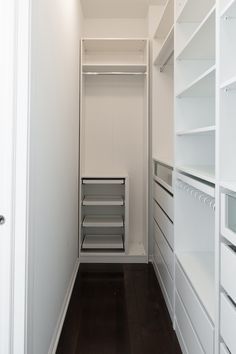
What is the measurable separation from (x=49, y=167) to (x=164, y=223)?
1.30 m

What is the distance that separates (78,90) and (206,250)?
2.06 m

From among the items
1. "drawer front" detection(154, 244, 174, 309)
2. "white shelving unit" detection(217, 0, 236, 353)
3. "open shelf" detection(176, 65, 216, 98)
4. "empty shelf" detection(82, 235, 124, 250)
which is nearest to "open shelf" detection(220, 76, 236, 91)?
"white shelving unit" detection(217, 0, 236, 353)

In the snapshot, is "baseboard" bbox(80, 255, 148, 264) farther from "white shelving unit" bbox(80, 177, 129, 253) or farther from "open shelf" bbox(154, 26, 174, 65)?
"open shelf" bbox(154, 26, 174, 65)

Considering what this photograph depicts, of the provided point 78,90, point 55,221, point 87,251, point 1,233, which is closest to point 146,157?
point 78,90

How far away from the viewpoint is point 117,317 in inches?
93.4

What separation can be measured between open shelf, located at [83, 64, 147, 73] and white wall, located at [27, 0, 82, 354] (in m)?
0.80

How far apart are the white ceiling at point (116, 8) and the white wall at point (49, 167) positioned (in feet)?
2.62

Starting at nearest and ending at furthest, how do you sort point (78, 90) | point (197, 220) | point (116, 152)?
point (197, 220) → point (78, 90) → point (116, 152)

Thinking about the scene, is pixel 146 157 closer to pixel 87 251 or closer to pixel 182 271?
pixel 87 251

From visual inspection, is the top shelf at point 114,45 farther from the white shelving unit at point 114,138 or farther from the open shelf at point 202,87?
the open shelf at point 202,87

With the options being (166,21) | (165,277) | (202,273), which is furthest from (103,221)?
(166,21)

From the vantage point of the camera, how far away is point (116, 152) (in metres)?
3.82

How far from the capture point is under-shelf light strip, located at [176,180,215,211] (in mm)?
1740

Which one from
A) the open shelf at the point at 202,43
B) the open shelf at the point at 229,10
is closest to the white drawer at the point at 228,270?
the open shelf at the point at 229,10
